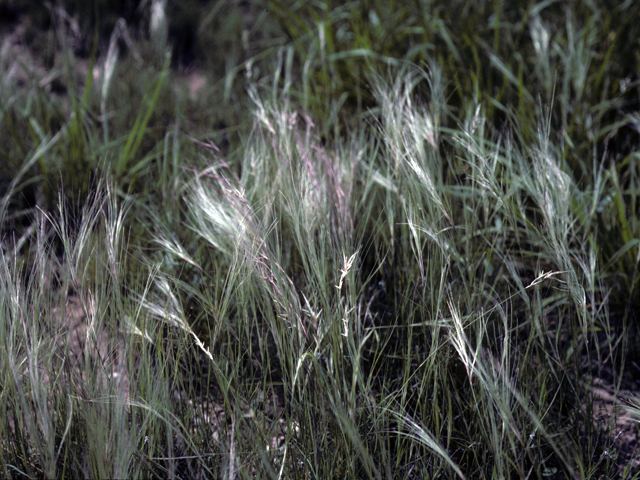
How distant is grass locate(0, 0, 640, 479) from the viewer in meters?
1.06

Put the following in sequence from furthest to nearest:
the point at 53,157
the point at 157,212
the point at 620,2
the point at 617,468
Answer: the point at 620,2
the point at 53,157
the point at 157,212
the point at 617,468

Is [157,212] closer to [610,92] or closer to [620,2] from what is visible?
[610,92]

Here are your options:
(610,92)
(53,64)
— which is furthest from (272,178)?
(53,64)

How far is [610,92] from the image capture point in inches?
86.8

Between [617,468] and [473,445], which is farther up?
[473,445]

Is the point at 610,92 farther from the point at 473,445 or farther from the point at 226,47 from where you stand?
the point at 226,47

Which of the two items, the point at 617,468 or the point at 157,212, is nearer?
the point at 617,468

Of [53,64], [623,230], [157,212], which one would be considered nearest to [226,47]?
[53,64]

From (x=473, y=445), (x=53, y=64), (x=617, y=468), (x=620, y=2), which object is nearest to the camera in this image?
(x=473, y=445)

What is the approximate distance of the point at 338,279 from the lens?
128 centimetres

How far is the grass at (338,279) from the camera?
1.06m

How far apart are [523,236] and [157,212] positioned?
3.92ft

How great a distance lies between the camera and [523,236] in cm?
180

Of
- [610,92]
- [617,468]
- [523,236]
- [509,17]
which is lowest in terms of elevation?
[617,468]
